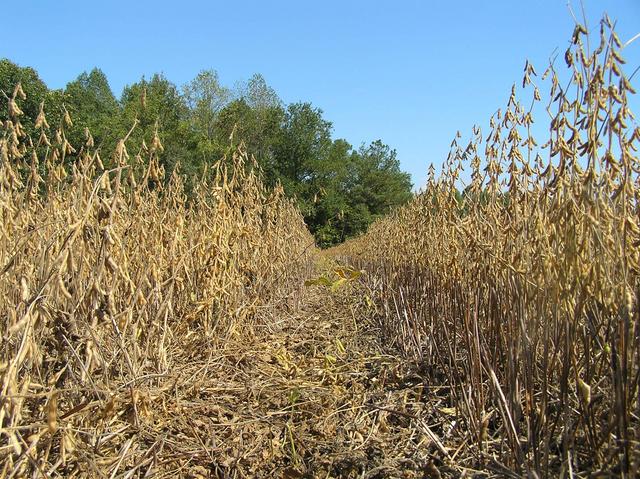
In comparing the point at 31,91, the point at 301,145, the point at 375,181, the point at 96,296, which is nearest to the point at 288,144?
the point at 301,145

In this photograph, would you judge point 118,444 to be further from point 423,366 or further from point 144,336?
point 423,366

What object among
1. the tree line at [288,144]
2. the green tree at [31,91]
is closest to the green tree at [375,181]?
the tree line at [288,144]

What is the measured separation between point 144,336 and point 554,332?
5.93 ft

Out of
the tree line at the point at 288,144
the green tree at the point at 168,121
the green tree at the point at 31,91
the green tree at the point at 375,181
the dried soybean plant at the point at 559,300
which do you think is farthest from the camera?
the green tree at the point at 375,181

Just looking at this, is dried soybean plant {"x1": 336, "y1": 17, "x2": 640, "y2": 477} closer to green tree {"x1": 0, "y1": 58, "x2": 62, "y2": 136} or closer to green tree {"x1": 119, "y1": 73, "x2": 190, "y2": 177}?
green tree {"x1": 0, "y1": 58, "x2": 62, "y2": 136}

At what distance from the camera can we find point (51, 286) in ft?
5.08

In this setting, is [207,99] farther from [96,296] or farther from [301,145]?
[96,296]

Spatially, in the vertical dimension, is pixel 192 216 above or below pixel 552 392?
above

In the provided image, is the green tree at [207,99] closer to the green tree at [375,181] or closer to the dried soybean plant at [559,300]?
the green tree at [375,181]

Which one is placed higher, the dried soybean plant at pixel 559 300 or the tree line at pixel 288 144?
the tree line at pixel 288 144

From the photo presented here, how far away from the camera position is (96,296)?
1.69 m

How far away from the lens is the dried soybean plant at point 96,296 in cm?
150

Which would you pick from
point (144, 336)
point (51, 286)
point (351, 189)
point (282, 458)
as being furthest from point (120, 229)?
point (351, 189)

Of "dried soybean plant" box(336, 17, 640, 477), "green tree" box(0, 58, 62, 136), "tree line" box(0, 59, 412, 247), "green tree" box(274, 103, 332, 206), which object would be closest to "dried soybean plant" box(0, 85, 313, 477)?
"dried soybean plant" box(336, 17, 640, 477)
